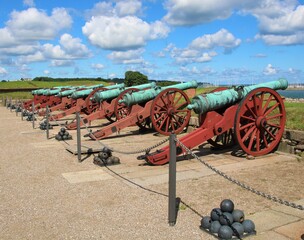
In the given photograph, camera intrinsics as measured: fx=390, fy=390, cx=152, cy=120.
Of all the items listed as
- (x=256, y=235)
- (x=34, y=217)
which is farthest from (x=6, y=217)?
(x=256, y=235)

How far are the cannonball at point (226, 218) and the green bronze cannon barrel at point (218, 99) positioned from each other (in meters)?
4.39

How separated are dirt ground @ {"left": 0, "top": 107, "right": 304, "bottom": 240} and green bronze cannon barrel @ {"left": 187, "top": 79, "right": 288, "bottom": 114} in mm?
1188

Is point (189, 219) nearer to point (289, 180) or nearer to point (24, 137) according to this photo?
point (289, 180)

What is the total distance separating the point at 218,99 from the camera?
8.80 m

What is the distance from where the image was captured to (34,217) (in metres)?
5.25

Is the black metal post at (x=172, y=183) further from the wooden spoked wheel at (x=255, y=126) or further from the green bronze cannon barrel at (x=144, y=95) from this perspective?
the green bronze cannon barrel at (x=144, y=95)

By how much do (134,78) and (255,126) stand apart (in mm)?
21606

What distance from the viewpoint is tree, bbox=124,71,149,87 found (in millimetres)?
29391

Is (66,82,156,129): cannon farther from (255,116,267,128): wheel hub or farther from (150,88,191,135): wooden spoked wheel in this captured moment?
(255,116,267,128): wheel hub

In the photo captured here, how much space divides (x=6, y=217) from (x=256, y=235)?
10.7ft

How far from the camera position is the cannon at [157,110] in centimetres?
1230

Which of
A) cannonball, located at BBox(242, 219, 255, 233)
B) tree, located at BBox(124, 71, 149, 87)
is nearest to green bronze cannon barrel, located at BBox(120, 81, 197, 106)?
cannonball, located at BBox(242, 219, 255, 233)

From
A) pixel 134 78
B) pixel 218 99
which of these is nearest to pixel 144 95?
pixel 218 99

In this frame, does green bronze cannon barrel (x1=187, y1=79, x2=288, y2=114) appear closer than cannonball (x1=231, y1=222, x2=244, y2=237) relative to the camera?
No
